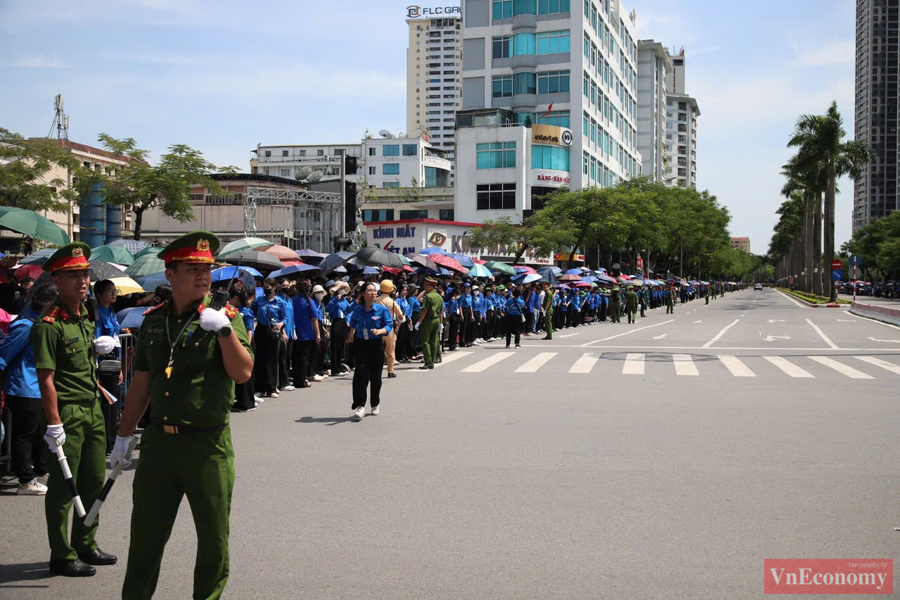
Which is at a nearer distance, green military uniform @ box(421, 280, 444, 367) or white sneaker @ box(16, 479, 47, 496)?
white sneaker @ box(16, 479, 47, 496)

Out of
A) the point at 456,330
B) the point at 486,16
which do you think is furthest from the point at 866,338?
the point at 486,16

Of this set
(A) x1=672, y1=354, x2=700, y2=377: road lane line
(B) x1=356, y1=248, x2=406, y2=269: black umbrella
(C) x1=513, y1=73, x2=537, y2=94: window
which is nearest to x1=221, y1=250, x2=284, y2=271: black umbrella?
(B) x1=356, y1=248, x2=406, y2=269: black umbrella

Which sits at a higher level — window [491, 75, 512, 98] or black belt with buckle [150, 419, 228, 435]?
window [491, 75, 512, 98]

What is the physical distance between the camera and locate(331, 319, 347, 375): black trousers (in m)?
16.6

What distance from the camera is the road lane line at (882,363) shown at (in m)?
17.2

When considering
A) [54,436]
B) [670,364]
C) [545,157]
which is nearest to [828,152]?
[545,157]

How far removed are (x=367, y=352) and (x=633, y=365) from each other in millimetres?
8985

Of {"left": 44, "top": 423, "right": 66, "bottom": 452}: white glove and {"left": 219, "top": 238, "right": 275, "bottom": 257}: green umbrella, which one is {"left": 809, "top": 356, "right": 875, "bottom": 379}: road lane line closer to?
{"left": 219, "top": 238, "right": 275, "bottom": 257}: green umbrella

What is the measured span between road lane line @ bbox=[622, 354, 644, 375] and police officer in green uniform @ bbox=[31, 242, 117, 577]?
12693 millimetres

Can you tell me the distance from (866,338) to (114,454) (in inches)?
1085

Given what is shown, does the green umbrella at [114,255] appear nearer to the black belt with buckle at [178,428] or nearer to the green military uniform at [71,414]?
the green military uniform at [71,414]

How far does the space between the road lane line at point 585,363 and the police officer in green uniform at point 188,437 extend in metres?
13.4

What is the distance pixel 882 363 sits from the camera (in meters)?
18.8

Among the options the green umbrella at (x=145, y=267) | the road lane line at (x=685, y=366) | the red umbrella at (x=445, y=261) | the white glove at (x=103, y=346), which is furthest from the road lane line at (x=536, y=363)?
the white glove at (x=103, y=346)
